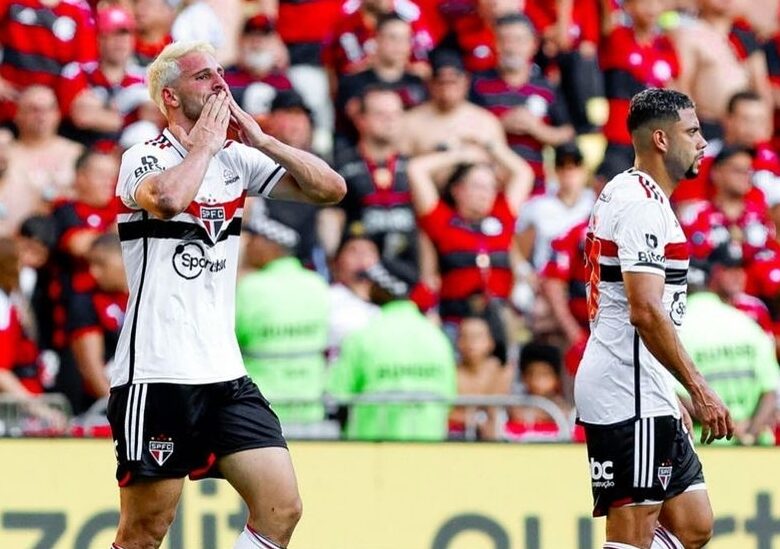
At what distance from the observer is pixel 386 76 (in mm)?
13203

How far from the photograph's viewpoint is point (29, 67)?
500 inches

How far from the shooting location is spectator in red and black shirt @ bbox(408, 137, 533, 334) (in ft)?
39.8

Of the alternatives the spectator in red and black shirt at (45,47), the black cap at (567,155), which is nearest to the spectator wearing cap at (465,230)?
the black cap at (567,155)

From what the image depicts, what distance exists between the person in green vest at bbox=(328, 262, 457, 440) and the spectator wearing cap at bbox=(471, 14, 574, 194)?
293 centimetres

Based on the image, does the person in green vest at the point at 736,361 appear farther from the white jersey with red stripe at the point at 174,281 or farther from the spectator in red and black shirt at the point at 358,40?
the white jersey with red stripe at the point at 174,281

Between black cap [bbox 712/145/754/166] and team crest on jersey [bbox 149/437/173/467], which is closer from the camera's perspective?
team crest on jersey [bbox 149/437/173/467]

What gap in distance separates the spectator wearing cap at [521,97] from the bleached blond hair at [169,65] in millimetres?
6686

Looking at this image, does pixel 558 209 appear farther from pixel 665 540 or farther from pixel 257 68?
pixel 665 540

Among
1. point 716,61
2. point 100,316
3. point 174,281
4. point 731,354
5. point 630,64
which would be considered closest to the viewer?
point 174,281

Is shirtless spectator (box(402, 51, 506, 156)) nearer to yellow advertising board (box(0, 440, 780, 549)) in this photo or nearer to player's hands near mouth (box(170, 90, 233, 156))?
yellow advertising board (box(0, 440, 780, 549))

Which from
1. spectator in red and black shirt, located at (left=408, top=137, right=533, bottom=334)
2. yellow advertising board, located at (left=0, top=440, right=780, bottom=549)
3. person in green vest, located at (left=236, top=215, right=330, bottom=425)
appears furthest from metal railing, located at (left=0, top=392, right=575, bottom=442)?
spectator in red and black shirt, located at (left=408, top=137, right=533, bottom=334)

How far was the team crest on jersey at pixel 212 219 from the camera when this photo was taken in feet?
22.4

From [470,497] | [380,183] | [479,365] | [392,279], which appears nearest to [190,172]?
[470,497]

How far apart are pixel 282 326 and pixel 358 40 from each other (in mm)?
3541
